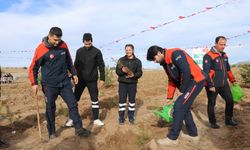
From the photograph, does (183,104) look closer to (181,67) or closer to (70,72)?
(181,67)

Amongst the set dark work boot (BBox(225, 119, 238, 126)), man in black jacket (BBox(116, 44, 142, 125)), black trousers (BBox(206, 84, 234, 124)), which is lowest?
dark work boot (BBox(225, 119, 238, 126))

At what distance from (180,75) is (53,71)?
225 centimetres

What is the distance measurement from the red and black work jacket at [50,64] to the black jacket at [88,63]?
2.65ft

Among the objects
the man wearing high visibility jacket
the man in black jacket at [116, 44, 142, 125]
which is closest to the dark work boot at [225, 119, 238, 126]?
the man wearing high visibility jacket

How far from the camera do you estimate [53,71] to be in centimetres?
602

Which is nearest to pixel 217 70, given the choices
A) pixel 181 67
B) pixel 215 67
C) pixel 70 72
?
pixel 215 67

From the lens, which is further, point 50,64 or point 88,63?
point 88,63

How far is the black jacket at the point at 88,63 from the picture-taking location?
695cm

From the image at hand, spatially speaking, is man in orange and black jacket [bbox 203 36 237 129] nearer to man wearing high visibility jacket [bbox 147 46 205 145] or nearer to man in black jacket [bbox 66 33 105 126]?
man wearing high visibility jacket [bbox 147 46 205 145]

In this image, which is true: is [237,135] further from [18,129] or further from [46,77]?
[18,129]

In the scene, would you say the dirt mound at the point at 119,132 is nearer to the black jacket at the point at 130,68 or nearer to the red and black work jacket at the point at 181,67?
the black jacket at the point at 130,68

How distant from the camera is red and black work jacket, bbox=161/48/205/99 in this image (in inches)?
207

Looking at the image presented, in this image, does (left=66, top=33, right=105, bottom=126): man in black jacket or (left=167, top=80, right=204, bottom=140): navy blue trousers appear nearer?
(left=167, top=80, right=204, bottom=140): navy blue trousers

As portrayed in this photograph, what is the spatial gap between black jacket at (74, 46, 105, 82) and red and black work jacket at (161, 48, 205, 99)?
191 cm
